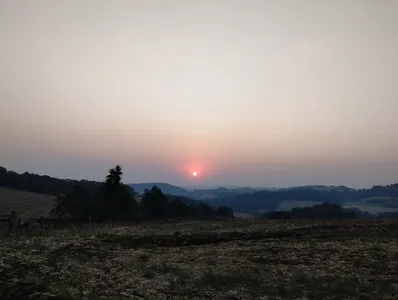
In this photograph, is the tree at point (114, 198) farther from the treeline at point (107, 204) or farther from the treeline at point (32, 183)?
the treeline at point (32, 183)

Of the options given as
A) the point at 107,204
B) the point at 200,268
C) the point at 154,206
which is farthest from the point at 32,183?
the point at 200,268

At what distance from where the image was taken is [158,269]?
927 inches

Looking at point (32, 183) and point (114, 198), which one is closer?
point (114, 198)

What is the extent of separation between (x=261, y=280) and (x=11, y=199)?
111 metres

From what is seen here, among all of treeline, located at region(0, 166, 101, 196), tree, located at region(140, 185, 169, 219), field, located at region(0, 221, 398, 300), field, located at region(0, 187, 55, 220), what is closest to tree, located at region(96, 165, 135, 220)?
tree, located at region(140, 185, 169, 219)

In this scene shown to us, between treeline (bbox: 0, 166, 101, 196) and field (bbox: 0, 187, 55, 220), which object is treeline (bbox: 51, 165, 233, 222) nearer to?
field (bbox: 0, 187, 55, 220)

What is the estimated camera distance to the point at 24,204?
10806 centimetres

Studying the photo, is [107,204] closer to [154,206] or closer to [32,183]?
[154,206]

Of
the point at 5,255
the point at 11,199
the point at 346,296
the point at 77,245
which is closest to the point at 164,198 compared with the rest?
the point at 11,199

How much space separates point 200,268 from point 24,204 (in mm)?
96838

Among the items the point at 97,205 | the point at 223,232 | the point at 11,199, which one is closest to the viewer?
the point at 223,232

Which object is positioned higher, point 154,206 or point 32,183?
point 32,183

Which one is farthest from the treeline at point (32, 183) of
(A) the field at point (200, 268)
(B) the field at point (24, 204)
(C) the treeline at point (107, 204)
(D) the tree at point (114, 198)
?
(A) the field at point (200, 268)

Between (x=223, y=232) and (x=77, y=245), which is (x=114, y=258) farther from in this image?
(x=223, y=232)
